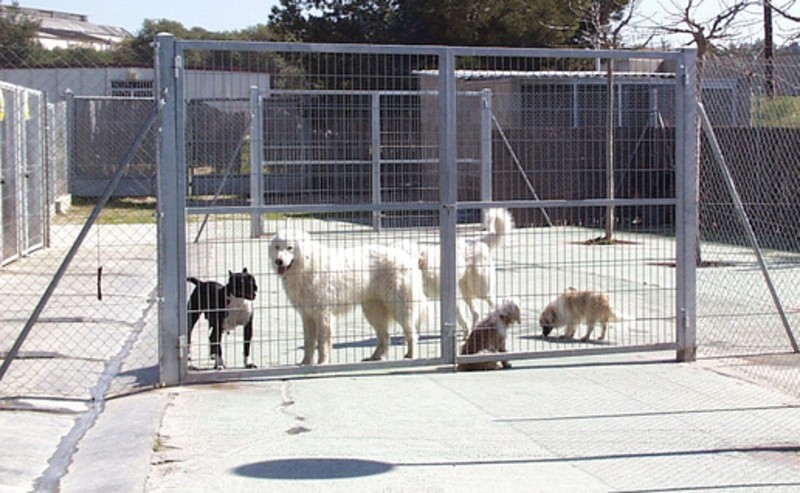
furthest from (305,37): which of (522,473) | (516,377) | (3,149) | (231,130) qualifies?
(522,473)

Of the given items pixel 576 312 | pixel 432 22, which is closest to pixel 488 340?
pixel 576 312

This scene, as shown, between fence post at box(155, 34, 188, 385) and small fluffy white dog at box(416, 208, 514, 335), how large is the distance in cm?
227

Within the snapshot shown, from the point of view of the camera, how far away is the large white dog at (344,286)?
8.52 m

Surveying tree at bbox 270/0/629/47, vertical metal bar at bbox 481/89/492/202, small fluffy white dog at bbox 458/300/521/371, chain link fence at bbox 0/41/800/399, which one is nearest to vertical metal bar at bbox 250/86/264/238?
chain link fence at bbox 0/41/800/399

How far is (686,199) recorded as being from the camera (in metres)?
9.16

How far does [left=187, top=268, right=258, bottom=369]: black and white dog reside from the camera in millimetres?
8516

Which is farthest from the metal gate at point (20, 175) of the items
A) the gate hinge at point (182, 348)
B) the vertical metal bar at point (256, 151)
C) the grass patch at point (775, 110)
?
the grass patch at point (775, 110)

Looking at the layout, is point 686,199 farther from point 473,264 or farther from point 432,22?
point 432,22

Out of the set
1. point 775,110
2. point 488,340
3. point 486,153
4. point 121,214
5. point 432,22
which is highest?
point 432,22

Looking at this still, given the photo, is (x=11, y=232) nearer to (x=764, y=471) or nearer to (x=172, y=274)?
(x=172, y=274)

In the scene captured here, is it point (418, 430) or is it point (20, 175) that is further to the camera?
point (20, 175)

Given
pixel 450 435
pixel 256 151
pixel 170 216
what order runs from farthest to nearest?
pixel 256 151, pixel 170 216, pixel 450 435

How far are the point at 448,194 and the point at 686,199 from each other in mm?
2051

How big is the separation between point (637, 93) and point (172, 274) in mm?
9235
